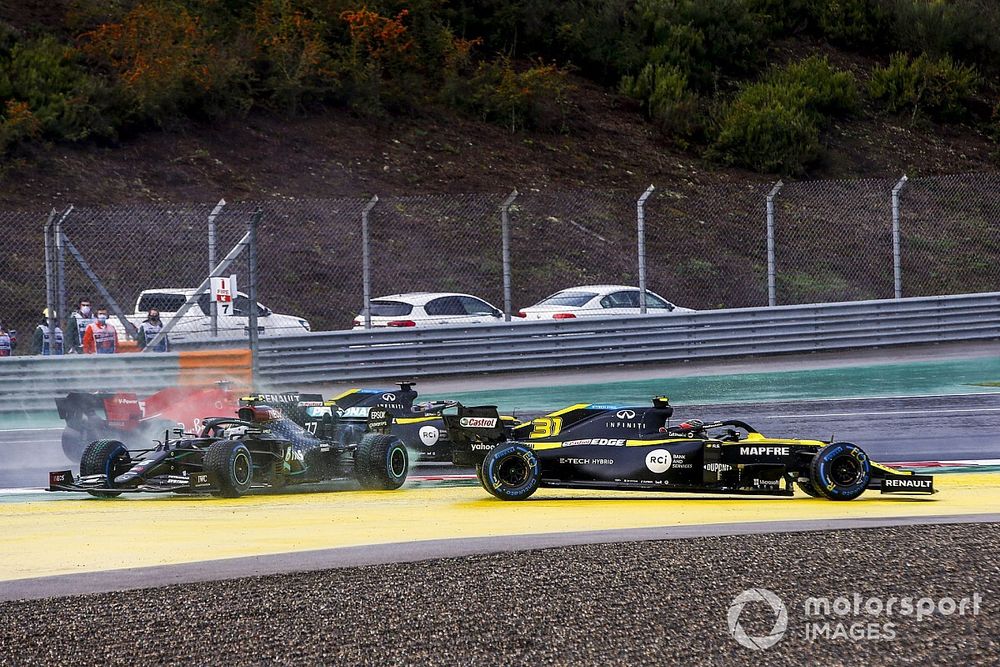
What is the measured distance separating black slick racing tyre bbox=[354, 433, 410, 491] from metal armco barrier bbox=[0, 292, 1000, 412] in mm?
5263

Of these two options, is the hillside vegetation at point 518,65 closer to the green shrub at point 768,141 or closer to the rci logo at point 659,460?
the green shrub at point 768,141

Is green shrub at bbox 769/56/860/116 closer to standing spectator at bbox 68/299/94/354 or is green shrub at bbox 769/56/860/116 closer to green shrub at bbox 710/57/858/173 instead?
green shrub at bbox 710/57/858/173

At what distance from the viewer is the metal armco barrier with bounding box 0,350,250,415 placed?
1509cm

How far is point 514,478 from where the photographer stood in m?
9.64

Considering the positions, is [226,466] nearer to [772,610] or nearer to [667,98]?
[772,610]

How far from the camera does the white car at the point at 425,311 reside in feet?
73.4

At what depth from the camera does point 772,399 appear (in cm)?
1592

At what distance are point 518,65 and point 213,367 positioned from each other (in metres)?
22.8

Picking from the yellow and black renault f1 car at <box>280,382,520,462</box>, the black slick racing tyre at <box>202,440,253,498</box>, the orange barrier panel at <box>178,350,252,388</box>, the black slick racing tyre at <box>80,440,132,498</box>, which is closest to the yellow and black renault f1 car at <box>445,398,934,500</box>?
the yellow and black renault f1 car at <box>280,382,520,462</box>

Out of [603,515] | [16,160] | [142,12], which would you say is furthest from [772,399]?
[142,12]

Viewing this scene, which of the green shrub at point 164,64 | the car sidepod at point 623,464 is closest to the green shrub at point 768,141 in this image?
the green shrub at point 164,64

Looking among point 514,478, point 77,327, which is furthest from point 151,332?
point 514,478

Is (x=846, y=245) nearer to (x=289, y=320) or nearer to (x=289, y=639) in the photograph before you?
(x=289, y=320)

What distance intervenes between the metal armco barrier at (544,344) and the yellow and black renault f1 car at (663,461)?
658cm
